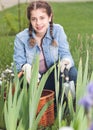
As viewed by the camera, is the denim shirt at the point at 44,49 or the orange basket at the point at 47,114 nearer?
the orange basket at the point at 47,114

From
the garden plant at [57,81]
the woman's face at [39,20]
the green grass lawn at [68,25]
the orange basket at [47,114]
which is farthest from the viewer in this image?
the green grass lawn at [68,25]

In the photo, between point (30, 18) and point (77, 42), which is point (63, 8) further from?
point (30, 18)

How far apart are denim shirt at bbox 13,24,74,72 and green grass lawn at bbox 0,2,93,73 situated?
1.85 feet

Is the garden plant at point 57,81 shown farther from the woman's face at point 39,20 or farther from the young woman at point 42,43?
the woman's face at point 39,20

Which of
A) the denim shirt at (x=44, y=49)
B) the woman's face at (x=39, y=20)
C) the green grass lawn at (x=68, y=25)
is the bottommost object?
the green grass lawn at (x=68, y=25)

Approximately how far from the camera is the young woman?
10.8 feet

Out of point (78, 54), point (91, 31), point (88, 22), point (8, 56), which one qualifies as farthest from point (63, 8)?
point (78, 54)

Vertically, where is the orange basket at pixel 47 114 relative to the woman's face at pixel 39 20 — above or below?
below

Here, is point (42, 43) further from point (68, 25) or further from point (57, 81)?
point (68, 25)

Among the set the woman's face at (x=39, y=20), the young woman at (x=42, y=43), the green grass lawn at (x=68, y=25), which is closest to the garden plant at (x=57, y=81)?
the green grass lawn at (x=68, y=25)

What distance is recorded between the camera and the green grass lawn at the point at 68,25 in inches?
190

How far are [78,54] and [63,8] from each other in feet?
22.6

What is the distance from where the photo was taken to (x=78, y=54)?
160 inches

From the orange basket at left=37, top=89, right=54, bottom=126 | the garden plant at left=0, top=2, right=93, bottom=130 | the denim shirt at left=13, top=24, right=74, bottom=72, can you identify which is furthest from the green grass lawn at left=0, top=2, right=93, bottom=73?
the orange basket at left=37, top=89, right=54, bottom=126
